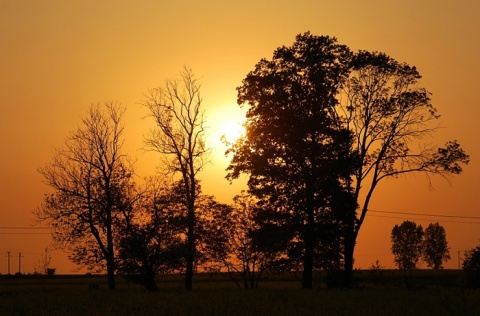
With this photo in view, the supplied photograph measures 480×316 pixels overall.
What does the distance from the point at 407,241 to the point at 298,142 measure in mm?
141922

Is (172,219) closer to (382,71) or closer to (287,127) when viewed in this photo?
(287,127)

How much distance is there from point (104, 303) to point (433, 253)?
6505 inches

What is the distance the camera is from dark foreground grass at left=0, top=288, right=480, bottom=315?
27.6 meters

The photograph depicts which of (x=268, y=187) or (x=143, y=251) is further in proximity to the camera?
(x=143, y=251)

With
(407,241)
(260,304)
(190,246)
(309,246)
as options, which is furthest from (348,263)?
(407,241)

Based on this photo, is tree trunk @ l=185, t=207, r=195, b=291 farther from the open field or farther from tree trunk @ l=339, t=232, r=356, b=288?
the open field

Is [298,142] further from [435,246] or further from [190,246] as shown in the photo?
[435,246]

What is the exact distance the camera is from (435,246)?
18762 centimetres

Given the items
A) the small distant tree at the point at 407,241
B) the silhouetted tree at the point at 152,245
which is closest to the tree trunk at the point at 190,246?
the silhouetted tree at the point at 152,245

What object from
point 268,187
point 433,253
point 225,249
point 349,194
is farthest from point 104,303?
point 433,253

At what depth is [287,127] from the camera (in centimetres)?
4606

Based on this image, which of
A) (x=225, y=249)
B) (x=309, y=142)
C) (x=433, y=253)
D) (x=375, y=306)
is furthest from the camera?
(x=433, y=253)

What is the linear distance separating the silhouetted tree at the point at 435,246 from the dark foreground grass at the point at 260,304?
15817 cm

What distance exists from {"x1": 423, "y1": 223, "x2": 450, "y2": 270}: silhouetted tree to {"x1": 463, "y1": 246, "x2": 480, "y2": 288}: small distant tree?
136 meters
